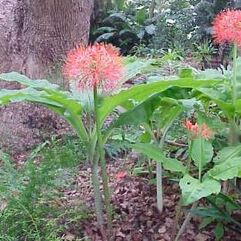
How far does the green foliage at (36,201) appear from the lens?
197 centimetres

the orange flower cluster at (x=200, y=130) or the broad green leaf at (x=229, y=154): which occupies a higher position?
the orange flower cluster at (x=200, y=130)

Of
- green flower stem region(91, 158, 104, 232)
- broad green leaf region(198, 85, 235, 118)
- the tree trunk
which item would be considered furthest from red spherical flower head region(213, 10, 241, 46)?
the tree trunk

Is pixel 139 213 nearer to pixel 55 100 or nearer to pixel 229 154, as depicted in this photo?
pixel 229 154

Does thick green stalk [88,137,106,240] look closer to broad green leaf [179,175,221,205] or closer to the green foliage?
the green foliage

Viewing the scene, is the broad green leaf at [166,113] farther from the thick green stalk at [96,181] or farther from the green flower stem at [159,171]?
the thick green stalk at [96,181]

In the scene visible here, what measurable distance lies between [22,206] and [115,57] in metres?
0.68

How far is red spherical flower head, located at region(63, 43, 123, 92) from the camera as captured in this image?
1630 millimetres

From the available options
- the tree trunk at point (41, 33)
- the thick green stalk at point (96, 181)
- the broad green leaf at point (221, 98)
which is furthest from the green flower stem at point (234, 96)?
the tree trunk at point (41, 33)

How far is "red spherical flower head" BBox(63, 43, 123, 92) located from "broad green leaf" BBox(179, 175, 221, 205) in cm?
40

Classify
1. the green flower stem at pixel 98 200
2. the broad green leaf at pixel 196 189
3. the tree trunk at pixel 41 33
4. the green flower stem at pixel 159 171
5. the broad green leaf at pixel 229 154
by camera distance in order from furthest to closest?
1. the tree trunk at pixel 41 33
2. the green flower stem at pixel 159 171
3. the green flower stem at pixel 98 200
4. the broad green leaf at pixel 229 154
5. the broad green leaf at pixel 196 189

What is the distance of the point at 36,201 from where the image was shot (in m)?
2.06

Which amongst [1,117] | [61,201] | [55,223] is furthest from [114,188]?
[1,117]

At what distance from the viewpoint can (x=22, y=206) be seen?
Answer: 197 cm

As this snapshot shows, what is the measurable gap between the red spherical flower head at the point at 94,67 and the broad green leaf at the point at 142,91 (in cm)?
7
